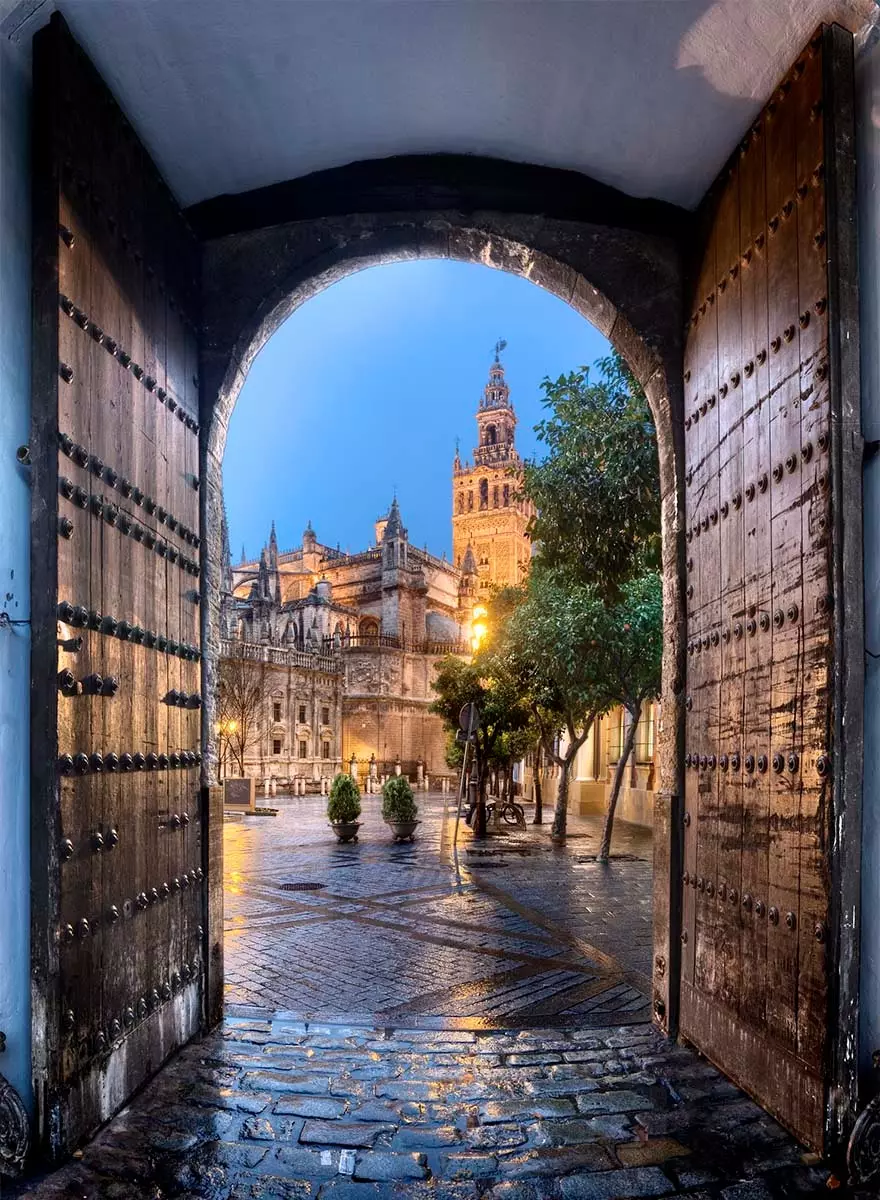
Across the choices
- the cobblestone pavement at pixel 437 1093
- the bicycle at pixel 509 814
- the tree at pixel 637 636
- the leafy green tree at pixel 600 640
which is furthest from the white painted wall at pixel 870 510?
the bicycle at pixel 509 814

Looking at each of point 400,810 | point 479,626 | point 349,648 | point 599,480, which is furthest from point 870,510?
point 349,648

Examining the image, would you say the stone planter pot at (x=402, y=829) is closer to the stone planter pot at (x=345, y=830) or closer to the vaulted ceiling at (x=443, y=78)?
the stone planter pot at (x=345, y=830)

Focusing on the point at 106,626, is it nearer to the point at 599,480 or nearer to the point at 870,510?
the point at 870,510

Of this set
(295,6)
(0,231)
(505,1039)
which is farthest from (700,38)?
(505,1039)

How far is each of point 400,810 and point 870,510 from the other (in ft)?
42.1

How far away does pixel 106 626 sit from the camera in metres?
3.01

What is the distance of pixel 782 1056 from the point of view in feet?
9.36

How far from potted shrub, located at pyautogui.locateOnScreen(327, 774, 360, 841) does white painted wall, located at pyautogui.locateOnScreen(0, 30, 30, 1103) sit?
471 inches

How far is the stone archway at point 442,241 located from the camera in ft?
14.0

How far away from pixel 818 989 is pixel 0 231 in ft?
12.2

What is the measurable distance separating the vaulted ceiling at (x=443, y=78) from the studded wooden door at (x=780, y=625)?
10.5 inches

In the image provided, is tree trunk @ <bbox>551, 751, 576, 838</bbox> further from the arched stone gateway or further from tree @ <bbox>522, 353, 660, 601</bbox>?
the arched stone gateway

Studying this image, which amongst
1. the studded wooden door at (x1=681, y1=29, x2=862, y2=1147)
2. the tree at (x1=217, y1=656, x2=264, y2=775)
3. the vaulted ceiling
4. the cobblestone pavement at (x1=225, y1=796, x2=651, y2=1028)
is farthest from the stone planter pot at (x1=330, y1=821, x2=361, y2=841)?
the tree at (x1=217, y1=656, x2=264, y2=775)

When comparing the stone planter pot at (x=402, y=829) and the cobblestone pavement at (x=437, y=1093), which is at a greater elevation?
the cobblestone pavement at (x=437, y=1093)
